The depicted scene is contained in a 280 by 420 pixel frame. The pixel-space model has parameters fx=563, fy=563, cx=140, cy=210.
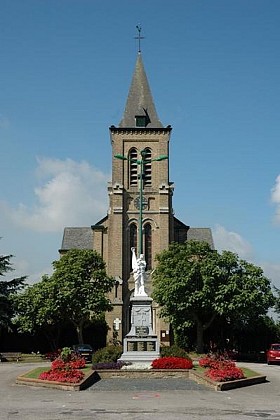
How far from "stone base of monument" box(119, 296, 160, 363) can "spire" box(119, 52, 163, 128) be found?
28978 millimetres

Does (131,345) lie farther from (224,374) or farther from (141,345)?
(224,374)

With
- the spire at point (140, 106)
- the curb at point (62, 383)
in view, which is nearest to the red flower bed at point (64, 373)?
the curb at point (62, 383)

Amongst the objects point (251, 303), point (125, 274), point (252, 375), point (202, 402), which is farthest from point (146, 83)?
point (202, 402)

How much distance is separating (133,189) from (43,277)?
538 inches

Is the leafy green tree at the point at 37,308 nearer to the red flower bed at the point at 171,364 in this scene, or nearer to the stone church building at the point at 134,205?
the stone church building at the point at 134,205

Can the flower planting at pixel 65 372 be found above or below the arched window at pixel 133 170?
below

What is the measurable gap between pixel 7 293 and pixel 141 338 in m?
19.5

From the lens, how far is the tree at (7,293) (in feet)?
145

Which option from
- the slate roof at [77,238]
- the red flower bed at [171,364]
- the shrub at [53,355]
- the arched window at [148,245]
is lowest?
the red flower bed at [171,364]

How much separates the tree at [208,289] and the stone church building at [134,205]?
26.0 feet

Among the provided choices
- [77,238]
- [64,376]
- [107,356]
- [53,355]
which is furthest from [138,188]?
[64,376]

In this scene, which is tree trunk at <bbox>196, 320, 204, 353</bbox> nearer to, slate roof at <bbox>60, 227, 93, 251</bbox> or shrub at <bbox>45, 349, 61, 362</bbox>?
shrub at <bbox>45, 349, 61, 362</bbox>

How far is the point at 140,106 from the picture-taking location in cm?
5725

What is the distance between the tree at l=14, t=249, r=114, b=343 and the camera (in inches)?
1687
